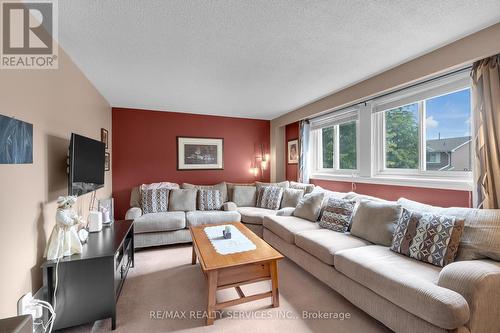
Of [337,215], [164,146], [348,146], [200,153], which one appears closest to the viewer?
[337,215]

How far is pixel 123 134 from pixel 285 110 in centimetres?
310

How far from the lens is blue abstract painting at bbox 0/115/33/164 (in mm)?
1313

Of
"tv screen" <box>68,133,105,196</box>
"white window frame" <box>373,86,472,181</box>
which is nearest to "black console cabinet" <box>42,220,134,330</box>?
"tv screen" <box>68,133,105,196</box>

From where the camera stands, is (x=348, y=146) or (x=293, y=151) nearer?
(x=348, y=146)

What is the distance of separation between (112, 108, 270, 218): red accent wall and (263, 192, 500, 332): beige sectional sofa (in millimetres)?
2832

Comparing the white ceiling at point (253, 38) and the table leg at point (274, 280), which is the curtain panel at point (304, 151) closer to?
the white ceiling at point (253, 38)

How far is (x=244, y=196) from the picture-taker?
14.6ft

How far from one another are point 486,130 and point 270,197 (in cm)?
294

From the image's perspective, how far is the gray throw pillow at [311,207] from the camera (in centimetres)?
315

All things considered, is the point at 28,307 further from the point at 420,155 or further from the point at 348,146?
the point at 348,146

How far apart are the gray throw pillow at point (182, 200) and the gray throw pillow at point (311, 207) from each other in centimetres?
183

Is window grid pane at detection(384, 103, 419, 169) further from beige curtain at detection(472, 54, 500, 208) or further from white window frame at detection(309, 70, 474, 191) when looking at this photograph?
beige curtain at detection(472, 54, 500, 208)

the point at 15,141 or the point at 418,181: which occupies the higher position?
the point at 15,141

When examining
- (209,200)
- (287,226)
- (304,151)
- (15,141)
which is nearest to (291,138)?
(304,151)
